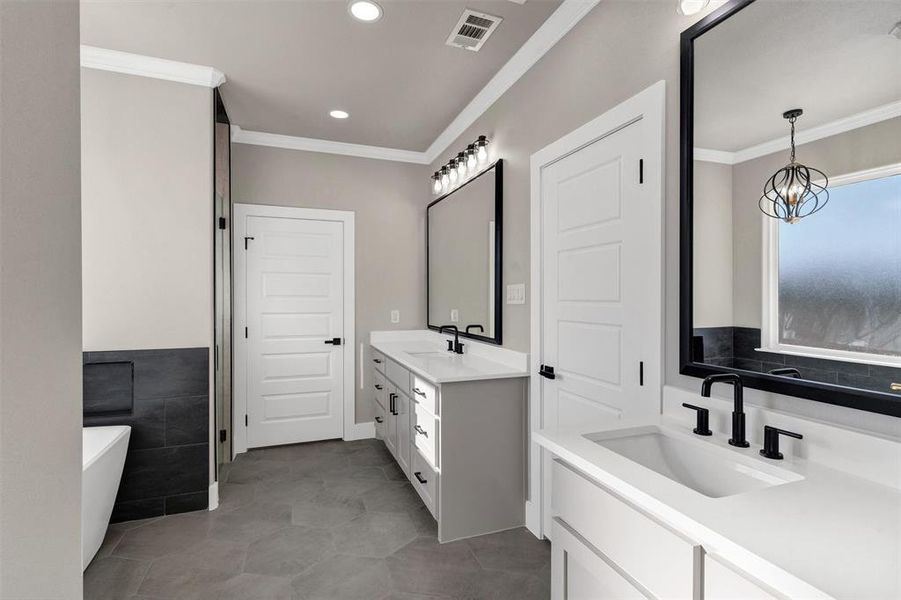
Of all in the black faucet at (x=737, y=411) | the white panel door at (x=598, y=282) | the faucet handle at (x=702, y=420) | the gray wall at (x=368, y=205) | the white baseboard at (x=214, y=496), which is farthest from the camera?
the gray wall at (x=368, y=205)

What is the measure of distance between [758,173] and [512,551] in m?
1.99

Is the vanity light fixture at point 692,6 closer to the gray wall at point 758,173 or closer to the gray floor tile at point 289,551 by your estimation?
the gray wall at point 758,173

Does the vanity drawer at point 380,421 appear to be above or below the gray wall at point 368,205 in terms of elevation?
below

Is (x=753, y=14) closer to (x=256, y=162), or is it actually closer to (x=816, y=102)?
(x=816, y=102)

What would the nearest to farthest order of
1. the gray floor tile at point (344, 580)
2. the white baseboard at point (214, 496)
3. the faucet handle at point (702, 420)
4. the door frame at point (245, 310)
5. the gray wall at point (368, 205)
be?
the faucet handle at point (702, 420) < the gray floor tile at point (344, 580) < the white baseboard at point (214, 496) < the door frame at point (245, 310) < the gray wall at point (368, 205)

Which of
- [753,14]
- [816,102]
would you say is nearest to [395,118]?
[753,14]

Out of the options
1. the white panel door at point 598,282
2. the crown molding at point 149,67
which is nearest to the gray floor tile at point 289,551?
the white panel door at point 598,282

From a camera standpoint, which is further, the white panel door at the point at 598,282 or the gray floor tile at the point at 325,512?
the gray floor tile at the point at 325,512

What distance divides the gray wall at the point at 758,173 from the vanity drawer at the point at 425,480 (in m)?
1.67

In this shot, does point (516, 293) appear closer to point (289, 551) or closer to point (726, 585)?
point (289, 551)

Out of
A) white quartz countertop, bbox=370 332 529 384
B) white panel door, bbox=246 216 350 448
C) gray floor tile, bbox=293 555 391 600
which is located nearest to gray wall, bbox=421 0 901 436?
white quartz countertop, bbox=370 332 529 384

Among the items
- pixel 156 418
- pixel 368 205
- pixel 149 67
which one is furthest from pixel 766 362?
pixel 368 205

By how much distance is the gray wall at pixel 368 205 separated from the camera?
3.84 meters

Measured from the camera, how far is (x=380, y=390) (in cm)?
373
